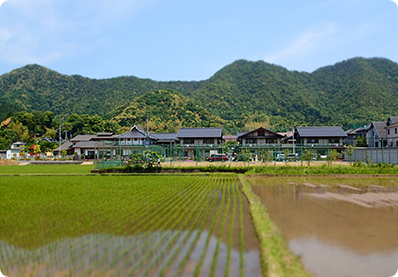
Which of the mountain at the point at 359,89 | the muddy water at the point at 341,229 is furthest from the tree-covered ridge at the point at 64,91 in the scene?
the muddy water at the point at 341,229

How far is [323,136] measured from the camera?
4822cm

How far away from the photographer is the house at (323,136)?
48.1 m

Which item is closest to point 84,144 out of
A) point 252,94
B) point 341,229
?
point 341,229

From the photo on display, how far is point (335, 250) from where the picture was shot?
531 cm

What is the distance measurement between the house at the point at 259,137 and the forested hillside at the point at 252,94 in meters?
30.2

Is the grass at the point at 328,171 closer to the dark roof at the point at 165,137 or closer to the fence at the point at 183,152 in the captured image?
the fence at the point at 183,152

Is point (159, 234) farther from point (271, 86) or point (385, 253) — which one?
point (271, 86)

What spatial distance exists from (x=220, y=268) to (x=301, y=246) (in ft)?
6.48

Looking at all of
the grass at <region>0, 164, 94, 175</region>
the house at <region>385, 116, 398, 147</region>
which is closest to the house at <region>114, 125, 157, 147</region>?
the grass at <region>0, 164, 94, 175</region>

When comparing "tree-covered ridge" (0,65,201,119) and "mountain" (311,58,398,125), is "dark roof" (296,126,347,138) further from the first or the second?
"tree-covered ridge" (0,65,201,119)

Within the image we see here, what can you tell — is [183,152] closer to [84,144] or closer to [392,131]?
[392,131]

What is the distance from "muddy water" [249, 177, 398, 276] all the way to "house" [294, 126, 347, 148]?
38.7m

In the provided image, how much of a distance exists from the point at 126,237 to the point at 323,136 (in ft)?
157

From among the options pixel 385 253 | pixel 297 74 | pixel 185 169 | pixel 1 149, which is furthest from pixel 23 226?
pixel 297 74
